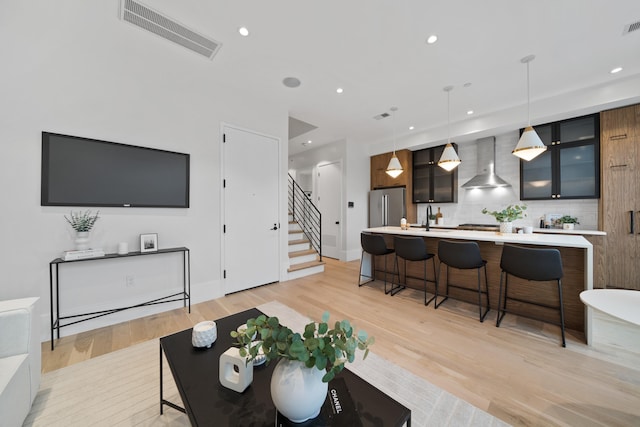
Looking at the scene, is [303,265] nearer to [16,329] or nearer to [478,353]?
[478,353]

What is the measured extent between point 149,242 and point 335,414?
111 inches

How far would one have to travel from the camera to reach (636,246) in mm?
3307

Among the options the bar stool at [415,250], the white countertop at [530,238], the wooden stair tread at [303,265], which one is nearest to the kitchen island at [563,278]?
the white countertop at [530,238]

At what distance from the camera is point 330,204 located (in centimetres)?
640

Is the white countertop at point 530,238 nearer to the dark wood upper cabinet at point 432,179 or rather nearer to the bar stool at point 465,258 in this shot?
the bar stool at point 465,258

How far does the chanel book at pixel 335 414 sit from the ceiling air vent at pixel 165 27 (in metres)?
3.21

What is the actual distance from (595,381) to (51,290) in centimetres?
453

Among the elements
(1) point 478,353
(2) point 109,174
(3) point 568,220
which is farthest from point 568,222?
(2) point 109,174

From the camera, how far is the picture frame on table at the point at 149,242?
107 inches

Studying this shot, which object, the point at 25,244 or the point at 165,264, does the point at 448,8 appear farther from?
the point at 25,244

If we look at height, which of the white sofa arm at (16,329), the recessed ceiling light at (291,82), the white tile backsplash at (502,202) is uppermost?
the recessed ceiling light at (291,82)

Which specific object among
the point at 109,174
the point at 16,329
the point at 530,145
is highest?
the point at 530,145

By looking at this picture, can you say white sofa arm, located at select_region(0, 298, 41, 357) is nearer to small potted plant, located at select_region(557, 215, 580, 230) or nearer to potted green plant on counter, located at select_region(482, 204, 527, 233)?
potted green plant on counter, located at select_region(482, 204, 527, 233)

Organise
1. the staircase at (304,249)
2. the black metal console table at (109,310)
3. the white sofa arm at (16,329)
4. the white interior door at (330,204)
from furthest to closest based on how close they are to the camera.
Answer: the white interior door at (330,204), the staircase at (304,249), the black metal console table at (109,310), the white sofa arm at (16,329)
